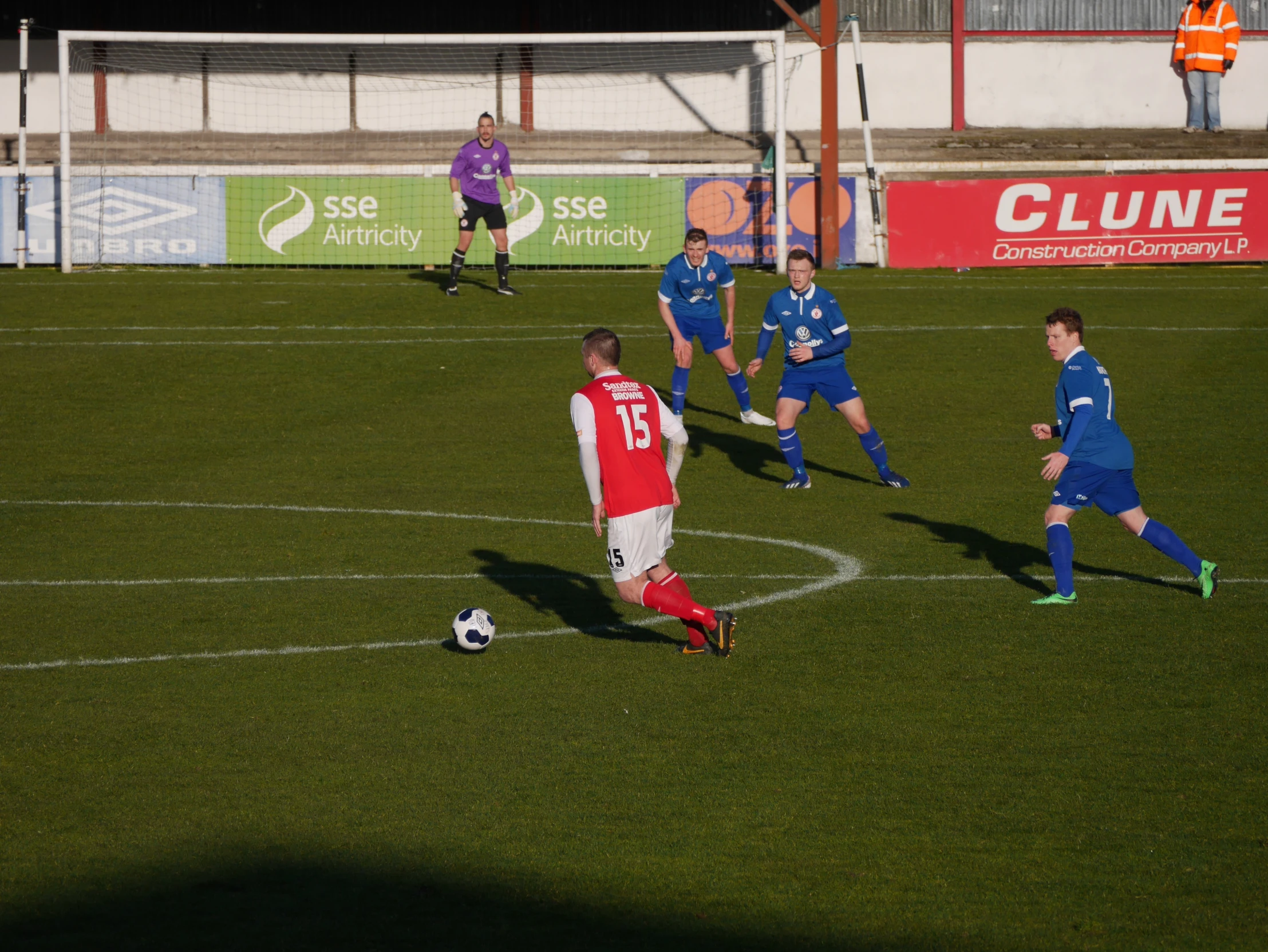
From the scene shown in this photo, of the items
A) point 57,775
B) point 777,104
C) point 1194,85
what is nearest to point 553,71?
point 777,104

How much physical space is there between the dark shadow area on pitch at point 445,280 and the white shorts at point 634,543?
15.3 m

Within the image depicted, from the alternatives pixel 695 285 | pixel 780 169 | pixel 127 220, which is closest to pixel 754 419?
pixel 695 285

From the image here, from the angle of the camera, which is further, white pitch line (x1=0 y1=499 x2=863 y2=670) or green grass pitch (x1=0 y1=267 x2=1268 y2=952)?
white pitch line (x1=0 y1=499 x2=863 y2=670)

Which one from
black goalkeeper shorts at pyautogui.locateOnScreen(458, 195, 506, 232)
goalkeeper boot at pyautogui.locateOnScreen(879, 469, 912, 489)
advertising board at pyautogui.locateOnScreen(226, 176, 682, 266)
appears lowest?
goalkeeper boot at pyautogui.locateOnScreen(879, 469, 912, 489)

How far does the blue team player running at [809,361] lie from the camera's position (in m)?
12.9

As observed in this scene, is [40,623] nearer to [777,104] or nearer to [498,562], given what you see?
[498,562]

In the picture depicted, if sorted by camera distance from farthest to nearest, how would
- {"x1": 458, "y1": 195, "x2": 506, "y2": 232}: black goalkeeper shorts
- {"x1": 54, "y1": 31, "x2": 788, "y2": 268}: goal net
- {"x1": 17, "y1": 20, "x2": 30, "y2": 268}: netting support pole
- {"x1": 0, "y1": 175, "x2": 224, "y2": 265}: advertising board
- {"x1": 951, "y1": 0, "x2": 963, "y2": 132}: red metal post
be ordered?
1. {"x1": 951, "y1": 0, "x2": 963, "y2": 132}: red metal post
2. {"x1": 54, "y1": 31, "x2": 788, "y2": 268}: goal net
3. {"x1": 0, "y1": 175, "x2": 224, "y2": 265}: advertising board
4. {"x1": 17, "y1": 20, "x2": 30, "y2": 268}: netting support pole
5. {"x1": 458, "y1": 195, "x2": 506, "y2": 232}: black goalkeeper shorts

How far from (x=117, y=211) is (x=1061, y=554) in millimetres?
20289

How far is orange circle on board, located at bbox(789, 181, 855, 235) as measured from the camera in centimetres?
2544

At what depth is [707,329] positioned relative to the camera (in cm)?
1526

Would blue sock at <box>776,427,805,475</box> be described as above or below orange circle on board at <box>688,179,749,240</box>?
below

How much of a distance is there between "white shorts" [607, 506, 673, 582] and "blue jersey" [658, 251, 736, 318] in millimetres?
7338

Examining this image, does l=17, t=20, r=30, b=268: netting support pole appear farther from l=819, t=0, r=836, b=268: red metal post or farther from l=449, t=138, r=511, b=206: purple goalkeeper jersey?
l=819, t=0, r=836, b=268: red metal post

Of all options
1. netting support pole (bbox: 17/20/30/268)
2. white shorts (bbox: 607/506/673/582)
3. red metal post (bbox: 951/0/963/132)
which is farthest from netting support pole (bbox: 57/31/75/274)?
red metal post (bbox: 951/0/963/132)
